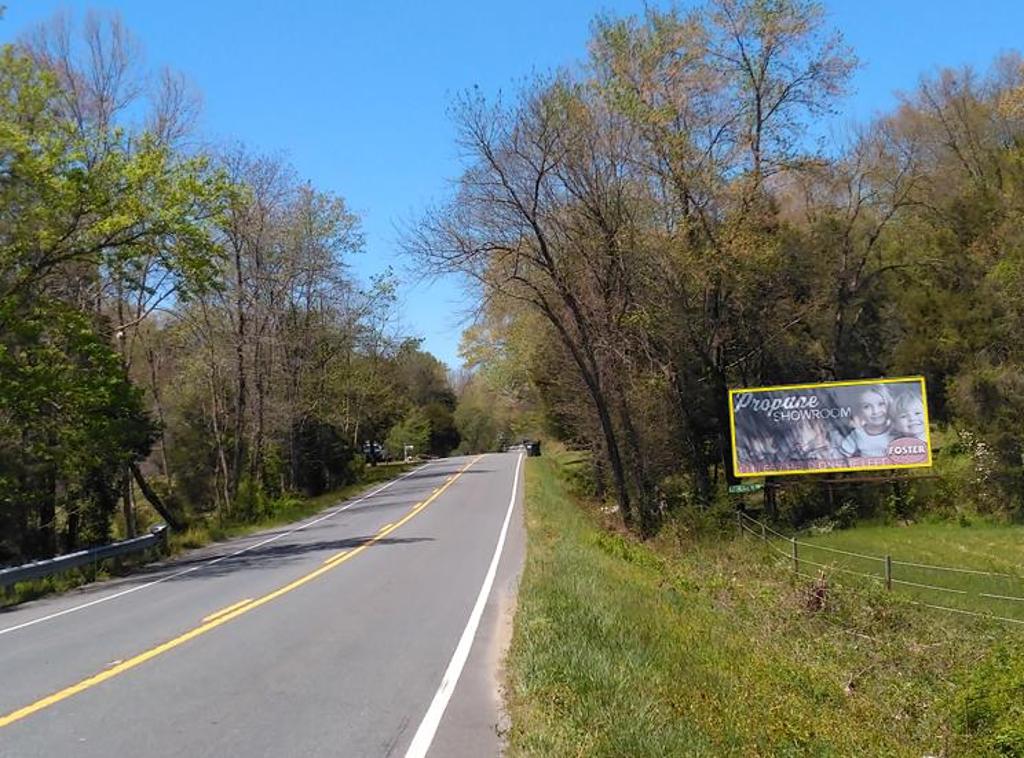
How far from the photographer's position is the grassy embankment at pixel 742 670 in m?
6.15

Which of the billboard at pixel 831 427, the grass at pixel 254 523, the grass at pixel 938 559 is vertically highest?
the billboard at pixel 831 427

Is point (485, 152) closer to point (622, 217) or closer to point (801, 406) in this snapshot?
point (622, 217)

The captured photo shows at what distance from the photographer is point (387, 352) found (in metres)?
65.2

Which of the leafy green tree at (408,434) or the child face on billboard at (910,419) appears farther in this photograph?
the leafy green tree at (408,434)

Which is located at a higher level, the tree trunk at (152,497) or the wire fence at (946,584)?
the tree trunk at (152,497)

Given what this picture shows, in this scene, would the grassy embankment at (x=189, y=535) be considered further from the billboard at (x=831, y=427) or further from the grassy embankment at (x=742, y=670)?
the billboard at (x=831, y=427)

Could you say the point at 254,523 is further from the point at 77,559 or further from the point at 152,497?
the point at 77,559

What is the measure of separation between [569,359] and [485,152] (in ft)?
32.6

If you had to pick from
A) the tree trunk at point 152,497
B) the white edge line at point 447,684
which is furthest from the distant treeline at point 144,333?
the white edge line at point 447,684

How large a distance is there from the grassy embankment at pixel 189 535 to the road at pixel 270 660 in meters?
0.88

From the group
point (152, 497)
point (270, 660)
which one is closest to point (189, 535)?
point (152, 497)

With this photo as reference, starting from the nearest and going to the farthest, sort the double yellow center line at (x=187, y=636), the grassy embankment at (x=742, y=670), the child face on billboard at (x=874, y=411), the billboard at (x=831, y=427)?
1. the grassy embankment at (x=742, y=670)
2. the double yellow center line at (x=187, y=636)
3. the billboard at (x=831, y=427)
4. the child face on billboard at (x=874, y=411)

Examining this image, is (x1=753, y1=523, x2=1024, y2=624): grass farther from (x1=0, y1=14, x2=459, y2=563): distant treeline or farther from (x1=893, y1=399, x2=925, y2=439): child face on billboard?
(x1=0, y1=14, x2=459, y2=563): distant treeline

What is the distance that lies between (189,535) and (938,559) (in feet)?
70.6
